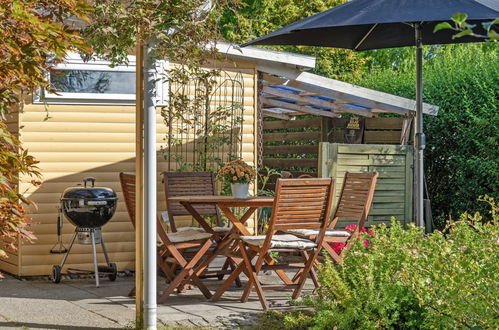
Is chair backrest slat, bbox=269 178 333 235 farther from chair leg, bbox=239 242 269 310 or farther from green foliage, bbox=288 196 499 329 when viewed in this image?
green foliage, bbox=288 196 499 329

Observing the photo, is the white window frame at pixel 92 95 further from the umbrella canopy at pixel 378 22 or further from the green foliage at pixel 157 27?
the green foliage at pixel 157 27

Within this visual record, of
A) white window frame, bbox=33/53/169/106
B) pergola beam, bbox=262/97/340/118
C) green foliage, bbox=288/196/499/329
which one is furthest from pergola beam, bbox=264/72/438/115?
green foliage, bbox=288/196/499/329

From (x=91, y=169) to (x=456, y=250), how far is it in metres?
4.76

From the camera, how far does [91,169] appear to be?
351 inches

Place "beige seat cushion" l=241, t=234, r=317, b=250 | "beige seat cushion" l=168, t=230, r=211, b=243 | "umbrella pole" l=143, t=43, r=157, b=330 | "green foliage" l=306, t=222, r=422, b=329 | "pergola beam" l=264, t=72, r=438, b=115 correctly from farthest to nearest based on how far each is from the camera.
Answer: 1. "pergola beam" l=264, t=72, r=438, b=115
2. "beige seat cushion" l=168, t=230, r=211, b=243
3. "beige seat cushion" l=241, t=234, r=317, b=250
4. "umbrella pole" l=143, t=43, r=157, b=330
5. "green foliage" l=306, t=222, r=422, b=329

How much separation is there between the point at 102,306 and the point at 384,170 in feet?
17.1

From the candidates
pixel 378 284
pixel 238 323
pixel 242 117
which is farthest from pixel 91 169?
pixel 378 284

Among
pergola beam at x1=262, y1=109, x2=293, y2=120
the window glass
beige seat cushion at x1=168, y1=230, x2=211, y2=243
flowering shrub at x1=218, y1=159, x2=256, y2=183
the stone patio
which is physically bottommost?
the stone patio

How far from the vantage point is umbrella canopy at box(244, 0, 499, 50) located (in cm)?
600

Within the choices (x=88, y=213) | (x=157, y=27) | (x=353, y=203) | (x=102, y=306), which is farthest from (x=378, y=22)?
(x=88, y=213)

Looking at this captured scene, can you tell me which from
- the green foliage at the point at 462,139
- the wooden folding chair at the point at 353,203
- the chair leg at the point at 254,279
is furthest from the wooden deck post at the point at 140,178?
the green foliage at the point at 462,139

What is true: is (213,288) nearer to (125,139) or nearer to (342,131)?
(125,139)

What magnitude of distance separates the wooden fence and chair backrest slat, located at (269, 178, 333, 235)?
12.4ft

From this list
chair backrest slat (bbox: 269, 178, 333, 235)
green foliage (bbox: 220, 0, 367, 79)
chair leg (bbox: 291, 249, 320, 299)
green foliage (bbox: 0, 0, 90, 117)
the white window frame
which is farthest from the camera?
green foliage (bbox: 220, 0, 367, 79)
